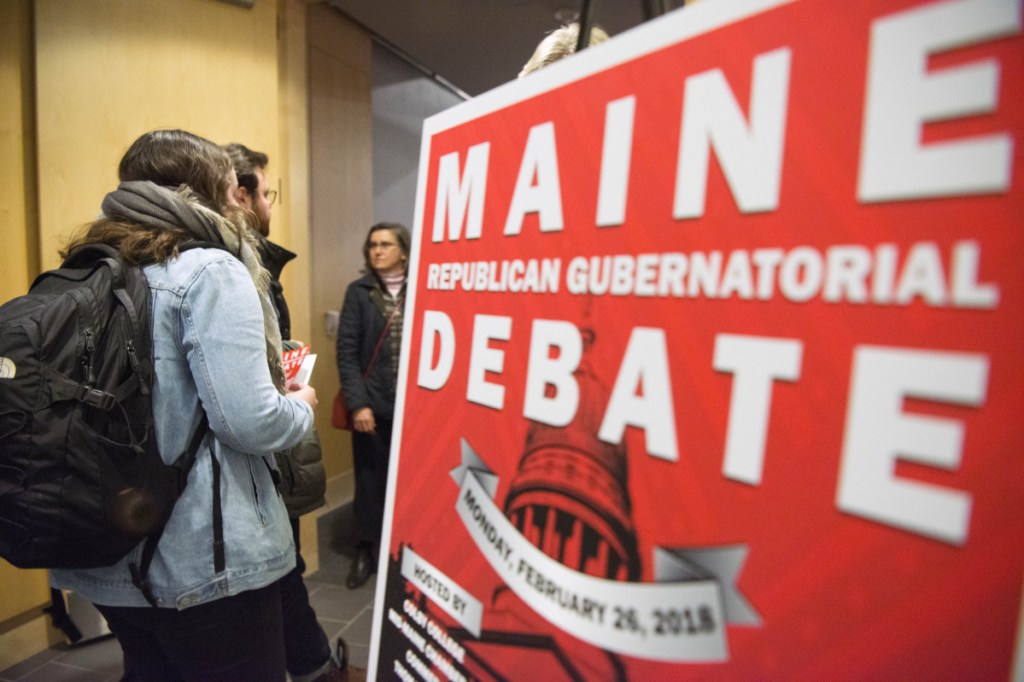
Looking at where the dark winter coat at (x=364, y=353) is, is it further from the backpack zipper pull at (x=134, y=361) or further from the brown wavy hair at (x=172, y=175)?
the backpack zipper pull at (x=134, y=361)

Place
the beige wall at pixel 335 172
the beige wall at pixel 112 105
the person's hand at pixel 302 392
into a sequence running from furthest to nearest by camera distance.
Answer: the beige wall at pixel 335 172
the beige wall at pixel 112 105
the person's hand at pixel 302 392

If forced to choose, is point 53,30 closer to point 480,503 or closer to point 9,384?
point 9,384

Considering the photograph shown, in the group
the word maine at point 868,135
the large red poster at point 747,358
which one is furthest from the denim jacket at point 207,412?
the word maine at point 868,135

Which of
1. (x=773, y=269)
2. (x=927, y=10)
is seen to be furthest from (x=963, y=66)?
(x=773, y=269)

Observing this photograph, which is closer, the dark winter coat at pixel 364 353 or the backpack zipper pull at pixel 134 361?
the backpack zipper pull at pixel 134 361

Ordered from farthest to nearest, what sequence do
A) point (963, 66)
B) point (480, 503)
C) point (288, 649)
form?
point (288, 649), point (480, 503), point (963, 66)

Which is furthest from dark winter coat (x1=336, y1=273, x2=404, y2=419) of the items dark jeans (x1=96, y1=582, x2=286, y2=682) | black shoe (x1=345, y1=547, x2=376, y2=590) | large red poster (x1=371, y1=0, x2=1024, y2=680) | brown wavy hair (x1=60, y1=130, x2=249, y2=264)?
large red poster (x1=371, y1=0, x2=1024, y2=680)

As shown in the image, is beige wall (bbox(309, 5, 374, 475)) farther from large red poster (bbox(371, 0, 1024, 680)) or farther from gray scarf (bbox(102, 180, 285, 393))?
large red poster (bbox(371, 0, 1024, 680))

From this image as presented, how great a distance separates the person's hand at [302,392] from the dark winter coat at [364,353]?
1.04 m

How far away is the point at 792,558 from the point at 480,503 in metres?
0.30

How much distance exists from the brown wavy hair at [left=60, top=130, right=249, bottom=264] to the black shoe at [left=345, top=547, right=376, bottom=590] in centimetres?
177

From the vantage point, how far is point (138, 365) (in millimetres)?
942

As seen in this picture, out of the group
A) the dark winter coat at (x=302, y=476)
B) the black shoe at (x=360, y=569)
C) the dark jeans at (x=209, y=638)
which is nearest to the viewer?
the dark jeans at (x=209, y=638)

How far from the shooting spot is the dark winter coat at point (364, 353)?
94.3 inches
